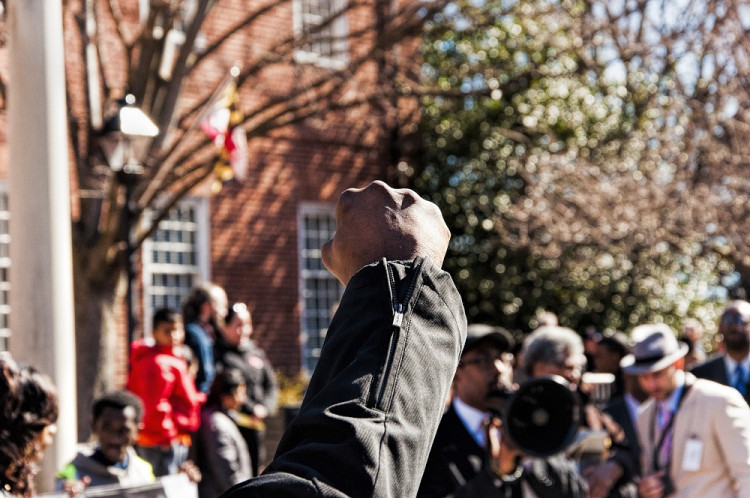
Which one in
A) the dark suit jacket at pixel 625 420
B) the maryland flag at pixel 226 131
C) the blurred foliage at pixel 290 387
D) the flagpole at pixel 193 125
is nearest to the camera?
the dark suit jacket at pixel 625 420

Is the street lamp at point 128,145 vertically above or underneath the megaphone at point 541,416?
above

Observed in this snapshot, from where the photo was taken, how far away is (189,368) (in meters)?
9.70

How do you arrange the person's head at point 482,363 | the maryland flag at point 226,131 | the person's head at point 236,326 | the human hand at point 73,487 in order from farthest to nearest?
the maryland flag at point 226,131
the person's head at point 236,326
the human hand at point 73,487
the person's head at point 482,363

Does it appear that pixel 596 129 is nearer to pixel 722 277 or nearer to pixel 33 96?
pixel 722 277

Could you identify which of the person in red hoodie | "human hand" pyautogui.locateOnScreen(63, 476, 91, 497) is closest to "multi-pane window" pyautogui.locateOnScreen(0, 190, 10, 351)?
the person in red hoodie

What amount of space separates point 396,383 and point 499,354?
410 cm

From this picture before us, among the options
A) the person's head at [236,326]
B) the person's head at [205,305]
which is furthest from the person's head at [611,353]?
the person's head at [205,305]

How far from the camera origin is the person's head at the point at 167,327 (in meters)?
9.10

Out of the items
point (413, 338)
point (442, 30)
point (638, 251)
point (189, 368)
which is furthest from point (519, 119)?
point (413, 338)

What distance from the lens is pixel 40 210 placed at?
269 inches

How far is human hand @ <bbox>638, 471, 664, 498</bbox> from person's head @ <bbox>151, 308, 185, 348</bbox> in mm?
4402

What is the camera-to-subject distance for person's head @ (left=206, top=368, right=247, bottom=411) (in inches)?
328

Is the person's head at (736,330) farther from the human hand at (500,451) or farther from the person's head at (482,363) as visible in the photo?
the human hand at (500,451)

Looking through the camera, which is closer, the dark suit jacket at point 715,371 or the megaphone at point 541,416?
the megaphone at point 541,416
